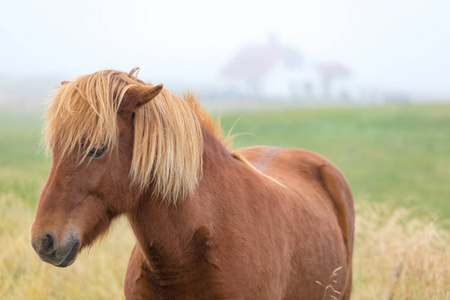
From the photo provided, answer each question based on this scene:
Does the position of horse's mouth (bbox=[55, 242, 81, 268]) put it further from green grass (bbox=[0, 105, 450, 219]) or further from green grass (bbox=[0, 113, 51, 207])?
green grass (bbox=[0, 105, 450, 219])

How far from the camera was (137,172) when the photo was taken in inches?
88.0

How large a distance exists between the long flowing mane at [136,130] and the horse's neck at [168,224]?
64mm

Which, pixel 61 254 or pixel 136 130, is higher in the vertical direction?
pixel 136 130

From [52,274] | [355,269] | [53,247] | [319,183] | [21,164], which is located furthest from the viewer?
[21,164]

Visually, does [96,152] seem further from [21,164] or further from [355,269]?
[21,164]

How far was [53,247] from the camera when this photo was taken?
2.06 metres

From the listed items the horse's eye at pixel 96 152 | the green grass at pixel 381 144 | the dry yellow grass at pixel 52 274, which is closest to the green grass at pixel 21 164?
the dry yellow grass at pixel 52 274

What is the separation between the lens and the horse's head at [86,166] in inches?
82.4

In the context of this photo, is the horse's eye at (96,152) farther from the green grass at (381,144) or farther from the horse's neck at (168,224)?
the green grass at (381,144)

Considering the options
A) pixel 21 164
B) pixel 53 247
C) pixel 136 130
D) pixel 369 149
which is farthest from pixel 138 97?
pixel 369 149

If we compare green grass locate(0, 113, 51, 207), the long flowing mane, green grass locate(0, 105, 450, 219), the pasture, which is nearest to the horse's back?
the pasture

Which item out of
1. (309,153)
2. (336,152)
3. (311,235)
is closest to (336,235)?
(311,235)

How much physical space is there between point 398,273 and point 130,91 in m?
3.40

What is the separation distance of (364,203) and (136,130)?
14.7 feet
